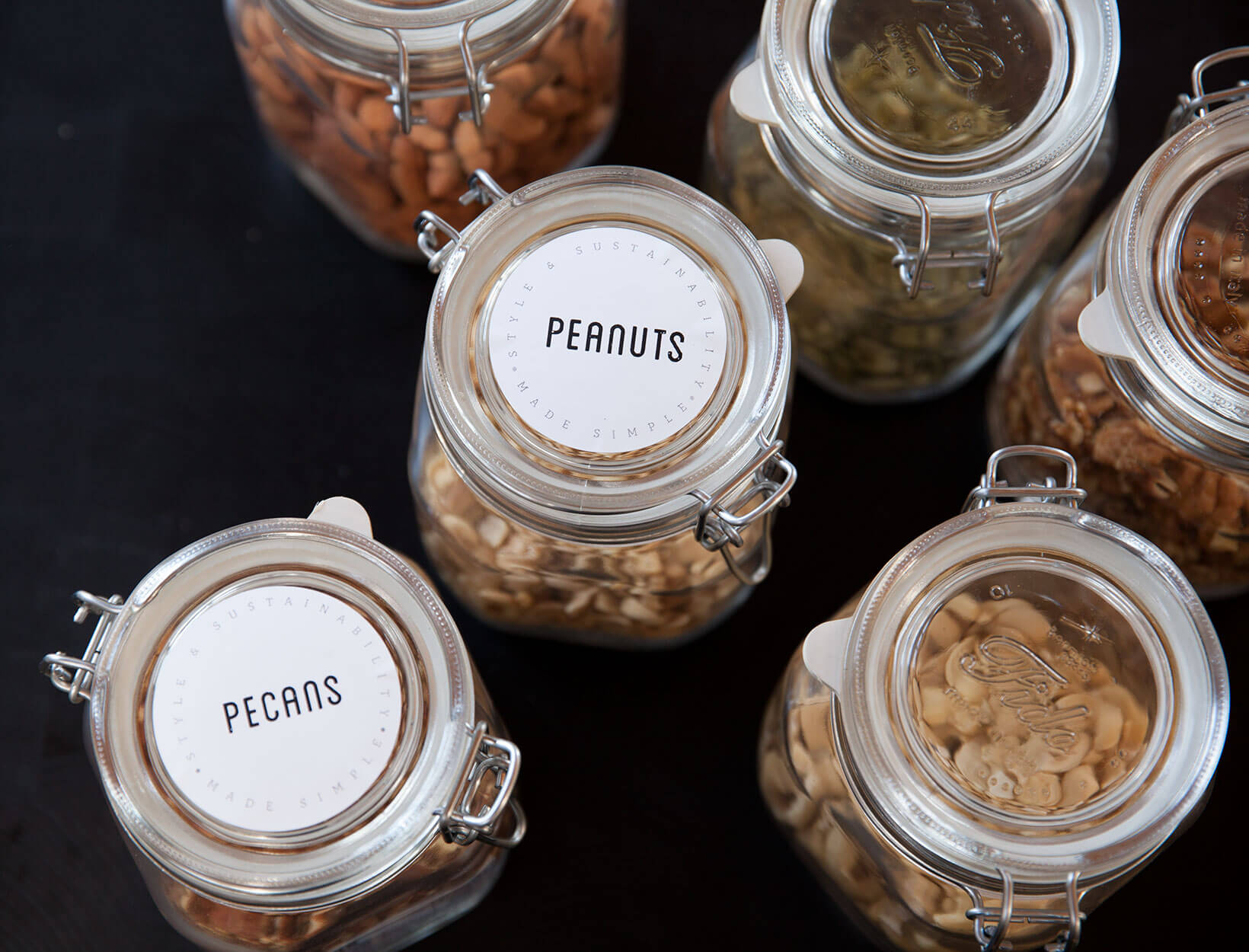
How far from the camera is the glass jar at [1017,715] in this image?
506 mm

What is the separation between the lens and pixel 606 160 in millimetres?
782

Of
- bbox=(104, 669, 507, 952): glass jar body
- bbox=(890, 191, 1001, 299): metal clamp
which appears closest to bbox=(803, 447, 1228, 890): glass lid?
bbox=(890, 191, 1001, 299): metal clamp

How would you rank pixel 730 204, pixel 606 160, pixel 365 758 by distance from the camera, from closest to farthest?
pixel 365 758 → pixel 730 204 → pixel 606 160

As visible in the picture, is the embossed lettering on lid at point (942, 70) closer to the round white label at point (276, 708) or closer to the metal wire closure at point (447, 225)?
the metal wire closure at point (447, 225)

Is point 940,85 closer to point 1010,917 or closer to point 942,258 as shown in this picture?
point 942,258

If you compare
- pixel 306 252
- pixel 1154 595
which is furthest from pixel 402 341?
pixel 1154 595

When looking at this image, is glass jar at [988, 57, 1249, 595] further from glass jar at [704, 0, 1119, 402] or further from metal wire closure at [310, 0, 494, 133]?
metal wire closure at [310, 0, 494, 133]

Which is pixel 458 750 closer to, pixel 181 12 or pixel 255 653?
pixel 255 653

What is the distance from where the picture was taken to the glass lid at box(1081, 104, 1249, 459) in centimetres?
55

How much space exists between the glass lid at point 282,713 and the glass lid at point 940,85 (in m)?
0.32

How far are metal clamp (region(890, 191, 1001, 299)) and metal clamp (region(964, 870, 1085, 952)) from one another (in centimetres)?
30

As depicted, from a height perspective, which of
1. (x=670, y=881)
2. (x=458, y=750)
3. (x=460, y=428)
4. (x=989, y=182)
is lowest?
(x=670, y=881)

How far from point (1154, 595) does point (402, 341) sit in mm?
489

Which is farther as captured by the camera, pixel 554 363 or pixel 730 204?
pixel 730 204
